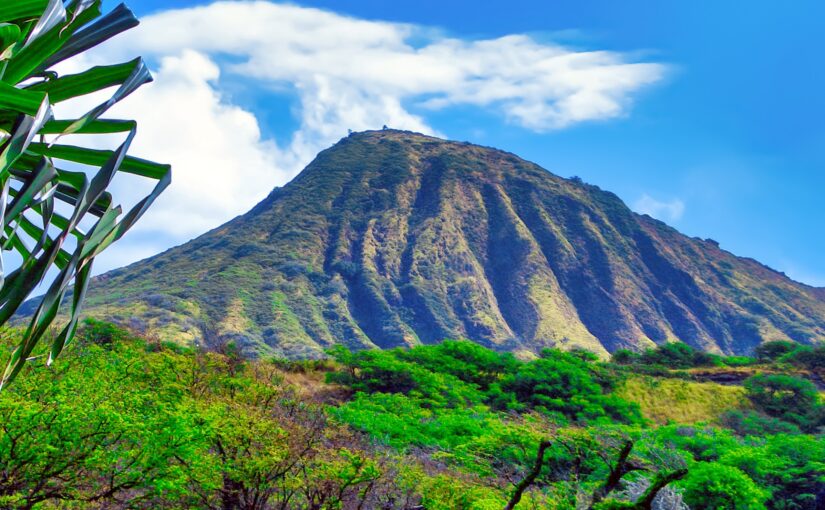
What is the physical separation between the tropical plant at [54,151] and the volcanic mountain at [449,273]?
68.1 meters

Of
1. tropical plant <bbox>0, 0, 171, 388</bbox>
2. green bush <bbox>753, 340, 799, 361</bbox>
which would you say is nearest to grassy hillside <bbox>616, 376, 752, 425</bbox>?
green bush <bbox>753, 340, 799, 361</bbox>

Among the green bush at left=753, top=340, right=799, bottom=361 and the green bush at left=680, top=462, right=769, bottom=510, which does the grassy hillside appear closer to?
the green bush at left=753, top=340, right=799, bottom=361

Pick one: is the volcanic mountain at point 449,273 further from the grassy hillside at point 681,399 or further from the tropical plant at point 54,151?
the tropical plant at point 54,151

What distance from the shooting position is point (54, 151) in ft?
10.1

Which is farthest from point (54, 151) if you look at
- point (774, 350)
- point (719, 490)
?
point (774, 350)

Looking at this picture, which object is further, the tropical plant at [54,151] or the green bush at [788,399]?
the green bush at [788,399]

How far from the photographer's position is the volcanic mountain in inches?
3423

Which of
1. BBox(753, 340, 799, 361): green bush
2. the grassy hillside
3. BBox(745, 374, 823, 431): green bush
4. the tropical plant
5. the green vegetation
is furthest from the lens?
BBox(753, 340, 799, 361): green bush

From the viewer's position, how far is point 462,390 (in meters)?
30.8

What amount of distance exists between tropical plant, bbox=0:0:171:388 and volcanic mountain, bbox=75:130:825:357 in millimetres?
68070

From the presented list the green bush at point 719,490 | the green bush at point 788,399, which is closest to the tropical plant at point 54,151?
the green bush at point 719,490

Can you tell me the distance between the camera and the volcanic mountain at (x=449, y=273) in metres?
86.9

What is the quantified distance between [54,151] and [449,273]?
10686 centimetres

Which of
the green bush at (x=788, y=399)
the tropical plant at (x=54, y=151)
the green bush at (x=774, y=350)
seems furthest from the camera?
the green bush at (x=774, y=350)
